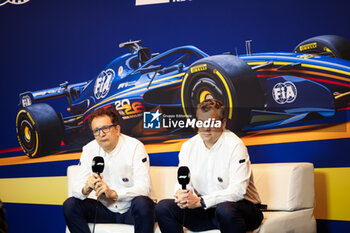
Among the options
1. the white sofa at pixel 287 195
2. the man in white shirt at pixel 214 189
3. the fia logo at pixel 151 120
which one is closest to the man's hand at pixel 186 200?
the man in white shirt at pixel 214 189

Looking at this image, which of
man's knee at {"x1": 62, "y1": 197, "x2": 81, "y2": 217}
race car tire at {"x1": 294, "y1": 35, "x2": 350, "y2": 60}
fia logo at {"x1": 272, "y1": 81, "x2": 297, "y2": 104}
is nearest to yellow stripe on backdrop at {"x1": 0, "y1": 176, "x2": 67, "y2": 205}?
man's knee at {"x1": 62, "y1": 197, "x2": 81, "y2": 217}

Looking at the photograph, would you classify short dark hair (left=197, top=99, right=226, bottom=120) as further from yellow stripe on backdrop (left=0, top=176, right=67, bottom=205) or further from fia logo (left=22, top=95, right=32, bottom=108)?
fia logo (left=22, top=95, right=32, bottom=108)

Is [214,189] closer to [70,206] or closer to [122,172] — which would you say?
[122,172]

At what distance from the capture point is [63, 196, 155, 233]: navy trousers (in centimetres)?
266

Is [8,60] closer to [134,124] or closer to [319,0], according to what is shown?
[134,124]

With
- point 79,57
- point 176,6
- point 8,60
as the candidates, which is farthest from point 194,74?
point 8,60

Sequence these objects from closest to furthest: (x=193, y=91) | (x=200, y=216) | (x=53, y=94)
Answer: (x=200, y=216), (x=193, y=91), (x=53, y=94)

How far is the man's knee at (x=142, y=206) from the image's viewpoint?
2658mm

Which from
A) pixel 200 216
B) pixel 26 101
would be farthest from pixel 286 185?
pixel 26 101

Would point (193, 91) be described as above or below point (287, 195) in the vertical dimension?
above

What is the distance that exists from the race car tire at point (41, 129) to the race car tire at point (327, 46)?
2.48 metres

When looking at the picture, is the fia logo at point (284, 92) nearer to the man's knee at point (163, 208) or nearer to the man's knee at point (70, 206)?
the man's knee at point (163, 208)

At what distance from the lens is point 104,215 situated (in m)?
2.92

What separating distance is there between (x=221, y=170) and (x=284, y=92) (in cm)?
101
